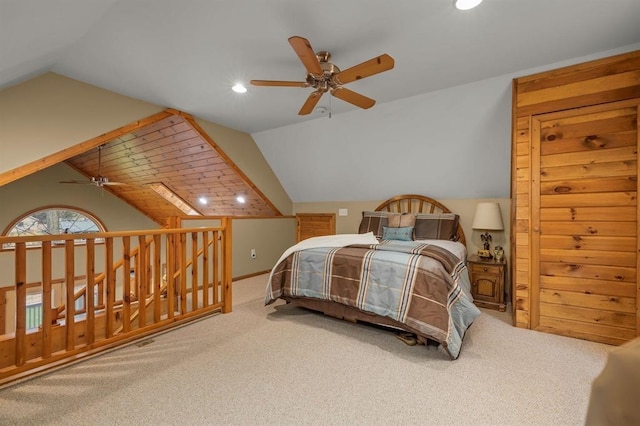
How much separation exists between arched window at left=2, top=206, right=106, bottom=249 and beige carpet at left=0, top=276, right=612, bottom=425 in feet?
15.6

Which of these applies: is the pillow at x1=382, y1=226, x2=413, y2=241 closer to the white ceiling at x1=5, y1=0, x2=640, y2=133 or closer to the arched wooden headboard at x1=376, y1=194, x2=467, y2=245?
the arched wooden headboard at x1=376, y1=194, x2=467, y2=245

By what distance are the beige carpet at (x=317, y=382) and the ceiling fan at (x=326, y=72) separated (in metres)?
2.04

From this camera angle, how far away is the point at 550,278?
2.47 metres

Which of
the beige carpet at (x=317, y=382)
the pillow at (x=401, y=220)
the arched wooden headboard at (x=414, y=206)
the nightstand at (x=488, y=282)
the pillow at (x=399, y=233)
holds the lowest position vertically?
the beige carpet at (x=317, y=382)

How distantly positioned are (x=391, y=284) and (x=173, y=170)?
4422 millimetres

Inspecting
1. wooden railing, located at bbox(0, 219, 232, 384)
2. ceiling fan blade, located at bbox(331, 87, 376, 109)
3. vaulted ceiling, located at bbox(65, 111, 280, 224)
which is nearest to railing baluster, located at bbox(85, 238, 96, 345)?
wooden railing, located at bbox(0, 219, 232, 384)

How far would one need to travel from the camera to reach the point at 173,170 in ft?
16.7

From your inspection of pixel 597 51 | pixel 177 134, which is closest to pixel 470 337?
pixel 597 51

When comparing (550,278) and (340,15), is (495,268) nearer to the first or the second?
(550,278)

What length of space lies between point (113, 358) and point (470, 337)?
2.80m

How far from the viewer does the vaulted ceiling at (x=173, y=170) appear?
410 centimetres

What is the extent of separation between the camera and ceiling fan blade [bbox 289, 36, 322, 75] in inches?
66.1

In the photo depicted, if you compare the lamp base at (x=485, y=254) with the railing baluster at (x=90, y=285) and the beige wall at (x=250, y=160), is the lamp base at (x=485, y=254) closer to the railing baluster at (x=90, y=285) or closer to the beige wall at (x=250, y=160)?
the beige wall at (x=250, y=160)

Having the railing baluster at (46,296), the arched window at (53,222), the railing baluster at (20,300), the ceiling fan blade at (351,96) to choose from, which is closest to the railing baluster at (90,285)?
the railing baluster at (46,296)
